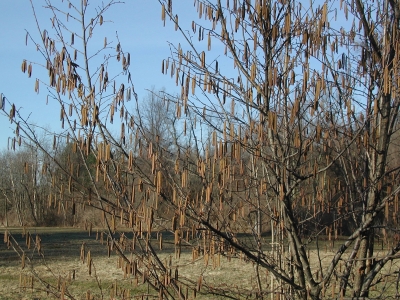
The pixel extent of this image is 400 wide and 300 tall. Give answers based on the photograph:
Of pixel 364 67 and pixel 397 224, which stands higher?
pixel 364 67

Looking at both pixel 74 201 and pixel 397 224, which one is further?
pixel 397 224

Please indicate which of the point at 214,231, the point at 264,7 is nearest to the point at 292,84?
the point at 264,7

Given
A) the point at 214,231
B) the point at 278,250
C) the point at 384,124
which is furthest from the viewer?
the point at 278,250

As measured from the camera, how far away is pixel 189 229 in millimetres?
2527

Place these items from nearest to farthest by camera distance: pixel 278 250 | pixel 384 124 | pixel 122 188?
pixel 122 188 < pixel 384 124 < pixel 278 250

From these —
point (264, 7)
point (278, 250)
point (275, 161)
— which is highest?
point (264, 7)

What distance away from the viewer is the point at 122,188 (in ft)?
8.86

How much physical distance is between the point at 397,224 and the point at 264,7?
1499 mm

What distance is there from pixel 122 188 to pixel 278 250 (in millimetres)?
1071

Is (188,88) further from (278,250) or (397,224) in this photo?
(397,224)

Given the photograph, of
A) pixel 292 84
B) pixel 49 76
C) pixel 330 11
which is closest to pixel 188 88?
pixel 292 84

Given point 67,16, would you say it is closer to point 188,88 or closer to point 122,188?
point 188,88

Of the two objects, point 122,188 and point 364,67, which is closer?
point 122,188

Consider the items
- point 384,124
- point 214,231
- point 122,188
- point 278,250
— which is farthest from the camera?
point 278,250
